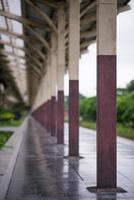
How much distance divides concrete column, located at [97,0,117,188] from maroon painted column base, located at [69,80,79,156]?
7.46 metres

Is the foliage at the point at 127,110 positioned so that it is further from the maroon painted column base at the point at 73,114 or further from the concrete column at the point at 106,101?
the concrete column at the point at 106,101

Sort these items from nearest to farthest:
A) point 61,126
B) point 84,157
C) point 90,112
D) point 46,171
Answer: point 46,171
point 84,157
point 61,126
point 90,112

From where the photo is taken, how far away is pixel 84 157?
19.8m

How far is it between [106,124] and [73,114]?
7.88 meters

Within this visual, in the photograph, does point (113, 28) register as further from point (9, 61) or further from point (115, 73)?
point (9, 61)

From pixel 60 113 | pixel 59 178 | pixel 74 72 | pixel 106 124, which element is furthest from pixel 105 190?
pixel 60 113

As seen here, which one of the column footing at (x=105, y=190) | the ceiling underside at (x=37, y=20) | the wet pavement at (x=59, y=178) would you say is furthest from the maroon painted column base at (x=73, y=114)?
the column footing at (x=105, y=190)

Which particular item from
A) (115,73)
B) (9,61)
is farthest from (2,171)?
(9,61)

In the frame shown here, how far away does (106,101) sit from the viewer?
1201 centimetres

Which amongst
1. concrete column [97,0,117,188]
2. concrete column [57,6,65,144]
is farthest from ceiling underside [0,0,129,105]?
concrete column [97,0,117,188]

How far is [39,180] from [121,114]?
4101 cm

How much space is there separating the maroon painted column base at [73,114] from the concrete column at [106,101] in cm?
746

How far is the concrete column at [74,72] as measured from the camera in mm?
19375

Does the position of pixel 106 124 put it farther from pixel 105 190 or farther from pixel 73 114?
pixel 73 114
